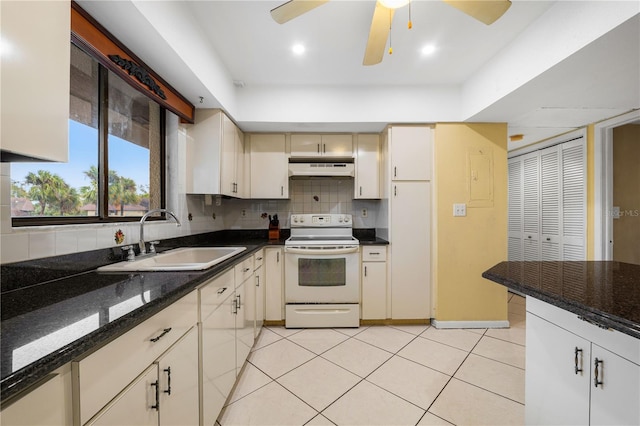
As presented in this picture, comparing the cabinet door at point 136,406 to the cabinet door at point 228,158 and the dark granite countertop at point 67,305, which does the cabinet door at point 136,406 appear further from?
the cabinet door at point 228,158

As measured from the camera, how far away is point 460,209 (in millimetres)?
2453

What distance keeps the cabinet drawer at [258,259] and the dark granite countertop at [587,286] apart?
5.59 ft

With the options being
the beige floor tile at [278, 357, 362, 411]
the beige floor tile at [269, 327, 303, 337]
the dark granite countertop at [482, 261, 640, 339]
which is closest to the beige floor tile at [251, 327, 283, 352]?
the beige floor tile at [269, 327, 303, 337]

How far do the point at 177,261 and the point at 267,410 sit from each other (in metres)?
1.15

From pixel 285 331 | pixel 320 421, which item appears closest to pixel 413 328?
pixel 285 331

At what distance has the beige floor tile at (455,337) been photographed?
7.07 ft

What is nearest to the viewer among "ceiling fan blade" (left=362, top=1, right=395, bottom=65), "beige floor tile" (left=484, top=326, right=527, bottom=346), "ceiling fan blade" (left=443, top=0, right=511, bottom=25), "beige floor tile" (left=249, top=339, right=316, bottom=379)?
"ceiling fan blade" (left=443, top=0, right=511, bottom=25)

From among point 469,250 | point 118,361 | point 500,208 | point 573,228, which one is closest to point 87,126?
point 118,361

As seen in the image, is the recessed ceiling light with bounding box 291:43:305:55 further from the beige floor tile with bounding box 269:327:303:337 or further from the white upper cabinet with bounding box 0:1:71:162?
the beige floor tile with bounding box 269:327:303:337

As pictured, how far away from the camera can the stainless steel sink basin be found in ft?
3.96

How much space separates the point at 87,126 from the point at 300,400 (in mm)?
2071

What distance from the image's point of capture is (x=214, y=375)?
1.29 meters

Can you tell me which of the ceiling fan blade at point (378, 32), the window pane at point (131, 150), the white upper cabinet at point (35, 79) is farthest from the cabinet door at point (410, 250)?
the white upper cabinet at point (35, 79)

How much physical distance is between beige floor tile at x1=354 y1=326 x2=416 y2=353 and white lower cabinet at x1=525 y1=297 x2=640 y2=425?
1.12m
